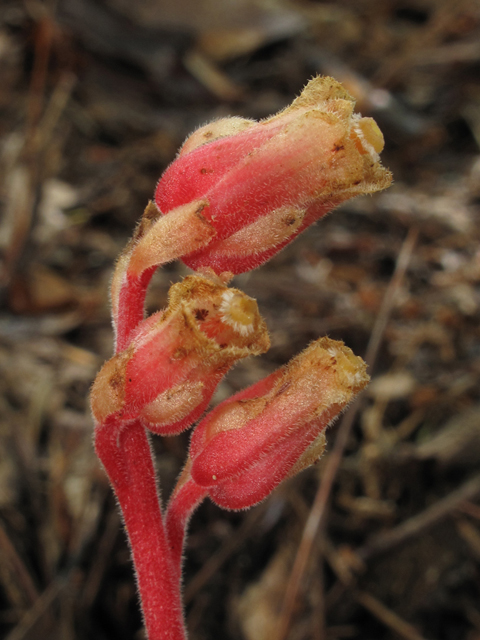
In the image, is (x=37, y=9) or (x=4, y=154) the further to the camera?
(x=37, y=9)

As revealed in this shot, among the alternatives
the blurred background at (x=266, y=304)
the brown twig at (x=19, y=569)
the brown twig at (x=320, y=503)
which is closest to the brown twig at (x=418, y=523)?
the blurred background at (x=266, y=304)

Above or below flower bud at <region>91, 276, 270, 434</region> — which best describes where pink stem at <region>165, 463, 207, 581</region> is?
below

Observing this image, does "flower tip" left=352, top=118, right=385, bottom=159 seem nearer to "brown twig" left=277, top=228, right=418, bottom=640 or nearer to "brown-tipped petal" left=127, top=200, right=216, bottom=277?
"brown-tipped petal" left=127, top=200, right=216, bottom=277

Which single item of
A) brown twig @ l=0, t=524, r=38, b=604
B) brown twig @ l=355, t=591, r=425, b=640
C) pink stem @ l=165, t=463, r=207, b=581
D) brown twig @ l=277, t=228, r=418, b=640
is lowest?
brown twig @ l=355, t=591, r=425, b=640

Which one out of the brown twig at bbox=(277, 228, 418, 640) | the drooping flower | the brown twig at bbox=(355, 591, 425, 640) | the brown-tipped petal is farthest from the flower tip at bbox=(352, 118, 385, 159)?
the brown twig at bbox=(355, 591, 425, 640)

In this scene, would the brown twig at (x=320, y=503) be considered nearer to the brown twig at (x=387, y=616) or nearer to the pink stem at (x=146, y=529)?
the brown twig at (x=387, y=616)

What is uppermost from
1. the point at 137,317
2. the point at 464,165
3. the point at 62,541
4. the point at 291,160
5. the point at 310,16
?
the point at 291,160

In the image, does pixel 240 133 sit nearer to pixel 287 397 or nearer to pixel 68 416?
pixel 287 397

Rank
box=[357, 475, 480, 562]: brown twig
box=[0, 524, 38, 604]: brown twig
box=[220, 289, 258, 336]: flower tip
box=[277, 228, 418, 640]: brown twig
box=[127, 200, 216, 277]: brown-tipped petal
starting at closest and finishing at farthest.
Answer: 1. box=[220, 289, 258, 336]: flower tip
2. box=[127, 200, 216, 277]: brown-tipped petal
3. box=[0, 524, 38, 604]: brown twig
4. box=[277, 228, 418, 640]: brown twig
5. box=[357, 475, 480, 562]: brown twig

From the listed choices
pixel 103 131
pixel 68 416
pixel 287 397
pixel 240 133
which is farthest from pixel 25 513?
pixel 103 131
